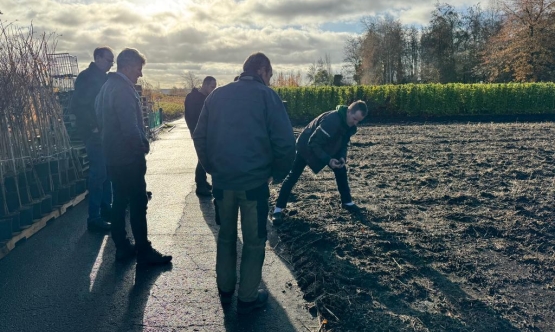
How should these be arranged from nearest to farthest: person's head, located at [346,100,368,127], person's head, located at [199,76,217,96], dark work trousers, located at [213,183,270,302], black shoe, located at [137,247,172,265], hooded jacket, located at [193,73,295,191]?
hooded jacket, located at [193,73,295,191] → dark work trousers, located at [213,183,270,302] → black shoe, located at [137,247,172,265] → person's head, located at [346,100,368,127] → person's head, located at [199,76,217,96]

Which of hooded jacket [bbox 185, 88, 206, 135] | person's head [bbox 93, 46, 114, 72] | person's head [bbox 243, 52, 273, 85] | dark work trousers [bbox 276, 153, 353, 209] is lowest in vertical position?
dark work trousers [bbox 276, 153, 353, 209]

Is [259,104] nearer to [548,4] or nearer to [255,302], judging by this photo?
[255,302]

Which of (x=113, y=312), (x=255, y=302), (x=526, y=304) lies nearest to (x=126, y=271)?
(x=113, y=312)

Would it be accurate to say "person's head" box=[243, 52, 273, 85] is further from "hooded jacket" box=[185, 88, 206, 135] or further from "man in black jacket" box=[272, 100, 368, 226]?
"hooded jacket" box=[185, 88, 206, 135]

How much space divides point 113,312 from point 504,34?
35912 millimetres

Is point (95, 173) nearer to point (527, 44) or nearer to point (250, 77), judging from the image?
point (250, 77)

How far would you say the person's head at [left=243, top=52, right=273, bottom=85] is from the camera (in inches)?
142

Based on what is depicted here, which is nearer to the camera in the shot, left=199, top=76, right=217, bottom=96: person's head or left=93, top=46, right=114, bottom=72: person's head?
left=93, top=46, right=114, bottom=72: person's head

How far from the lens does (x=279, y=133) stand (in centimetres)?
350

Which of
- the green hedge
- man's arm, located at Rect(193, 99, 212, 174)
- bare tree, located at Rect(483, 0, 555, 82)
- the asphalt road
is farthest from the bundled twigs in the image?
bare tree, located at Rect(483, 0, 555, 82)

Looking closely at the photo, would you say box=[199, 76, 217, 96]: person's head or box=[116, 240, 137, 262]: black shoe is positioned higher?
box=[199, 76, 217, 96]: person's head

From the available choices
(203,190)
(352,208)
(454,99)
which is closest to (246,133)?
(352,208)

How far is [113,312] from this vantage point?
3703 mm

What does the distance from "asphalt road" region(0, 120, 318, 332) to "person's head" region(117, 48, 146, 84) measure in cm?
190
